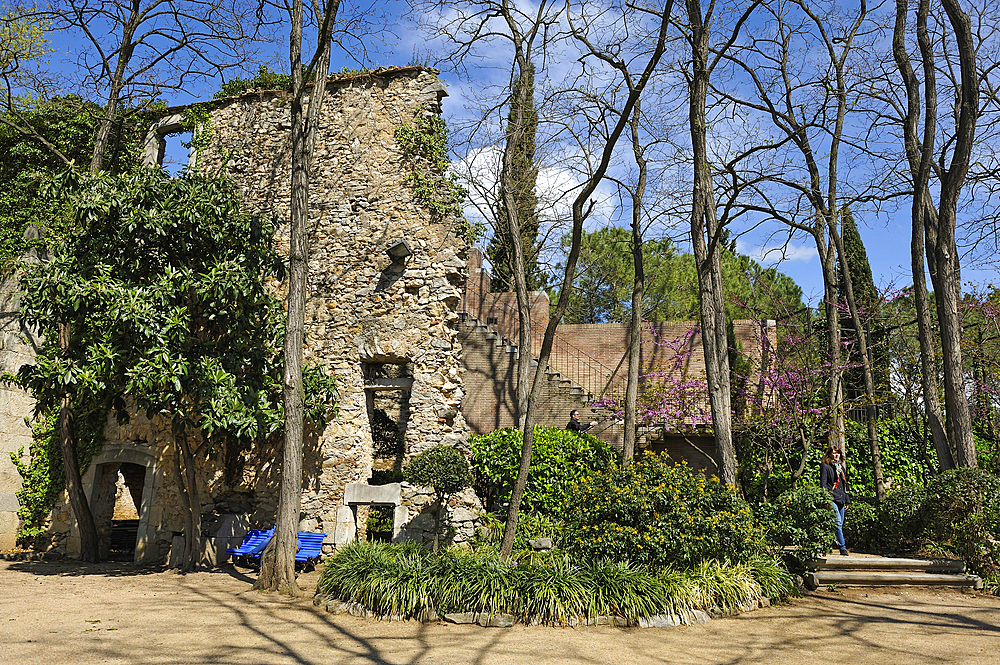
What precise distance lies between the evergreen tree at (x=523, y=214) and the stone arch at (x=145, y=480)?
9.41m

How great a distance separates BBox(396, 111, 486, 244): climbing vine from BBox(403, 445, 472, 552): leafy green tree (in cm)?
379

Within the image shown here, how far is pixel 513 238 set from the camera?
52.3ft

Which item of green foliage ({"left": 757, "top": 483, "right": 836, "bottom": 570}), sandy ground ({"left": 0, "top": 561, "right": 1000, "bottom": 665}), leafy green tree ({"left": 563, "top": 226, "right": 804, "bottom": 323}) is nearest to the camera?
sandy ground ({"left": 0, "top": 561, "right": 1000, "bottom": 665})

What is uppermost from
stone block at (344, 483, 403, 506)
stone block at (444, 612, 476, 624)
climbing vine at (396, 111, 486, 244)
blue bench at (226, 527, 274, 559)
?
climbing vine at (396, 111, 486, 244)

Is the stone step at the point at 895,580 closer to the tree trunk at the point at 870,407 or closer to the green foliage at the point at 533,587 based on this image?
the green foliage at the point at 533,587

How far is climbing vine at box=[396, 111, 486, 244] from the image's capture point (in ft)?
36.0

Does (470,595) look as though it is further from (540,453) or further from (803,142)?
(803,142)

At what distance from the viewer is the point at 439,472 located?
→ 29.9ft

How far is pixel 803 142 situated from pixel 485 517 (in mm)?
11052

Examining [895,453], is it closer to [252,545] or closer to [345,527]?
[345,527]

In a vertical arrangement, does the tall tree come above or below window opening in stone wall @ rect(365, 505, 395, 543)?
above

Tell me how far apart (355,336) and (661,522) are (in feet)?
19.1

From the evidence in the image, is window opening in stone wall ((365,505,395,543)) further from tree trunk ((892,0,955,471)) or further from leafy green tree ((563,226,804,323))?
leafy green tree ((563,226,804,323))

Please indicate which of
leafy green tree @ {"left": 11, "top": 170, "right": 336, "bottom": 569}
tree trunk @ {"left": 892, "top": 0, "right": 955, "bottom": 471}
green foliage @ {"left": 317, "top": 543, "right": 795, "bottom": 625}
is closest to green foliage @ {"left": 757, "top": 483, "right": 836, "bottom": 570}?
green foliage @ {"left": 317, "top": 543, "right": 795, "bottom": 625}
